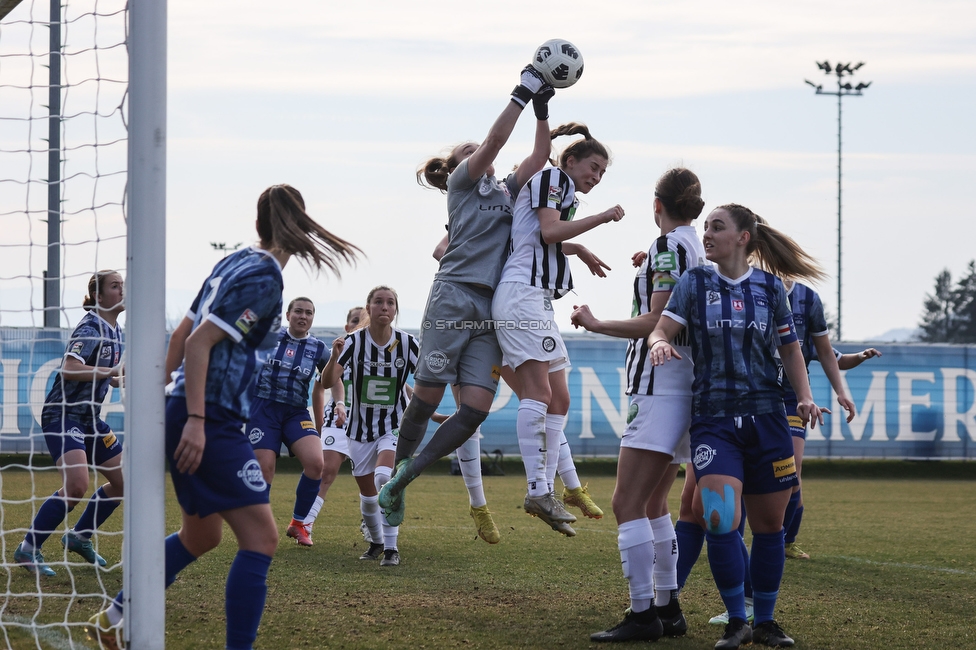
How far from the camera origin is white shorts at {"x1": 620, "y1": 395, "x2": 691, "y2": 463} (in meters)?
5.08

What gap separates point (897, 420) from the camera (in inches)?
799

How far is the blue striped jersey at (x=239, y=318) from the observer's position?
13.4 ft

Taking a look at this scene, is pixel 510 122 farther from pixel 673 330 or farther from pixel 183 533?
pixel 183 533

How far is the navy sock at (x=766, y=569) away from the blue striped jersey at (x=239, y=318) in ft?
8.66

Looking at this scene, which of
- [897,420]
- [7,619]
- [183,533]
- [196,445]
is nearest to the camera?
[196,445]

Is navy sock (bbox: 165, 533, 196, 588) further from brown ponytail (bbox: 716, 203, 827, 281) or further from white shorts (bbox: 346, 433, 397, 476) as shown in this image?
white shorts (bbox: 346, 433, 397, 476)

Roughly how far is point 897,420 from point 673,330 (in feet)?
55.7

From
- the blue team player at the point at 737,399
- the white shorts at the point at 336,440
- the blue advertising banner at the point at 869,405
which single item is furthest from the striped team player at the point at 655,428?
the blue advertising banner at the point at 869,405

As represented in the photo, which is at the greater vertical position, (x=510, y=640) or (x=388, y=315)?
(x=388, y=315)

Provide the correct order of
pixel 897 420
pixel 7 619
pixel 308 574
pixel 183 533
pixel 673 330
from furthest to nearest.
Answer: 1. pixel 897 420
2. pixel 308 574
3. pixel 7 619
4. pixel 673 330
5. pixel 183 533

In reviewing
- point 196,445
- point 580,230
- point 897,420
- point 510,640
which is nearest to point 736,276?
point 580,230

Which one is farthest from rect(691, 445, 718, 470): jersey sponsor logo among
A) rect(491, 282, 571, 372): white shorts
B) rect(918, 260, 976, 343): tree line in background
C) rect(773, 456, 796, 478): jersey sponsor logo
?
rect(918, 260, 976, 343): tree line in background

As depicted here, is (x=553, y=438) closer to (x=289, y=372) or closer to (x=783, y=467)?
(x=783, y=467)

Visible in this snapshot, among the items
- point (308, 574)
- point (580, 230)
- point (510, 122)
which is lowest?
point (308, 574)
